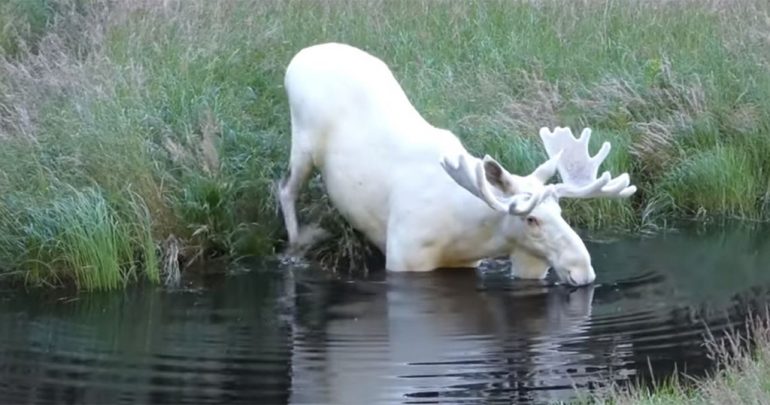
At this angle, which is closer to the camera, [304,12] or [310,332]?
[310,332]

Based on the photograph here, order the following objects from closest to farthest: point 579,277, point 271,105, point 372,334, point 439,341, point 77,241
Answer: point 439,341
point 372,334
point 579,277
point 77,241
point 271,105

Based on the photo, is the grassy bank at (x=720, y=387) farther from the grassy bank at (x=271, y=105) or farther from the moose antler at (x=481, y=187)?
the grassy bank at (x=271, y=105)

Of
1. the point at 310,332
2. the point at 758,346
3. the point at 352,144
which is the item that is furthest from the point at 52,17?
the point at 758,346

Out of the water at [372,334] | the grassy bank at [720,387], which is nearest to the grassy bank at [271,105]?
the water at [372,334]

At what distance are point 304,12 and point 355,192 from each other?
5.32 m

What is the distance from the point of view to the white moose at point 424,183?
1091 centimetres

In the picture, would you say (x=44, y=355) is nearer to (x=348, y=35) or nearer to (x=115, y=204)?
(x=115, y=204)

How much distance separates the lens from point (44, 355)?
9.43m

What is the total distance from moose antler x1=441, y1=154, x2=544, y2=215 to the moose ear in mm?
77

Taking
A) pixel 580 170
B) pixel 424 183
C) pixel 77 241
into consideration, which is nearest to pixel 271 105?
pixel 77 241

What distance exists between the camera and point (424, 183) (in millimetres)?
11102

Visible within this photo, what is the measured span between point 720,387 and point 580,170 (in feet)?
12.6

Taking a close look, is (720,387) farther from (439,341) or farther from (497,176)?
(497,176)

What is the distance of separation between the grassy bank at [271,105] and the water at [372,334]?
588mm
